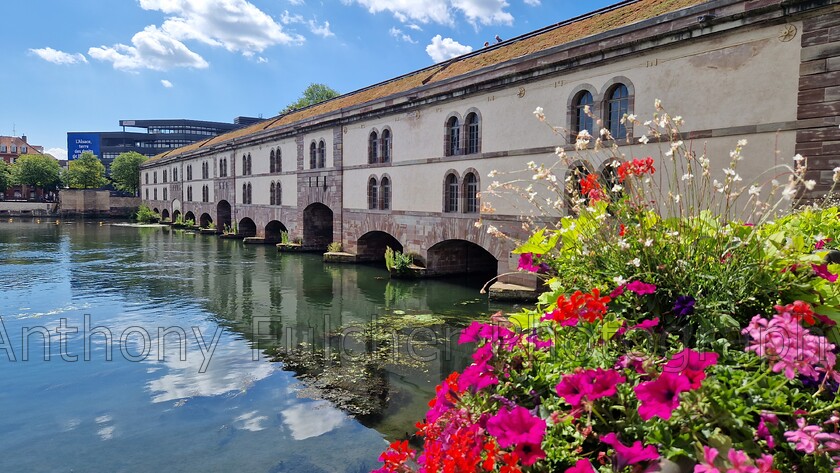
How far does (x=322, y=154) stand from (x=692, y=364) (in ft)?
77.2

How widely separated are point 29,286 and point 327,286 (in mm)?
8804

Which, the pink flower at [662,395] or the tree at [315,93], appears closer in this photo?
the pink flower at [662,395]

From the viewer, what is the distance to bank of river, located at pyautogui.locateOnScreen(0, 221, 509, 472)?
20.5 ft

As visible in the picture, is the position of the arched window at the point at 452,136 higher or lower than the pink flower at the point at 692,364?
higher

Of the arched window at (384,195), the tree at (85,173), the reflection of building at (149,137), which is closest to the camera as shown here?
the arched window at (384,195)

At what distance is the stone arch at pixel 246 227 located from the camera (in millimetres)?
34469

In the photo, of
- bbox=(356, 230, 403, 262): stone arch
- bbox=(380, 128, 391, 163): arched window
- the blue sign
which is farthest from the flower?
the blue sign

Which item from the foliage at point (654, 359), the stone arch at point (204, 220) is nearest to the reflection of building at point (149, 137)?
the stone arch at point (204, 220)

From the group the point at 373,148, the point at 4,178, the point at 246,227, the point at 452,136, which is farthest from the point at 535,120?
the point at 4,178

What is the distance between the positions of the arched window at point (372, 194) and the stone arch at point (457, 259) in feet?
13.3

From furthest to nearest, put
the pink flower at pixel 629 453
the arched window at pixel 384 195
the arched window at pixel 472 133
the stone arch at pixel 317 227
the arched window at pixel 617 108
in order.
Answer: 1. the stone arch at pixel 317 227
2. the arched window at pixel 384 195
3. the arched window at pixel 472 133
4. the arched window at pixel 617 108
5. the pink flower at pixel 629 453

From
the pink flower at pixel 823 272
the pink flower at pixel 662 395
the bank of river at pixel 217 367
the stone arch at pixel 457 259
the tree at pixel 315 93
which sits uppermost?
the tree at pixel 315 93

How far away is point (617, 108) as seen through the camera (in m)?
12.3

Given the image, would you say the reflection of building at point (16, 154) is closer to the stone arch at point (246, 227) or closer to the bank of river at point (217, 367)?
the stone arch at point (246, 227)
